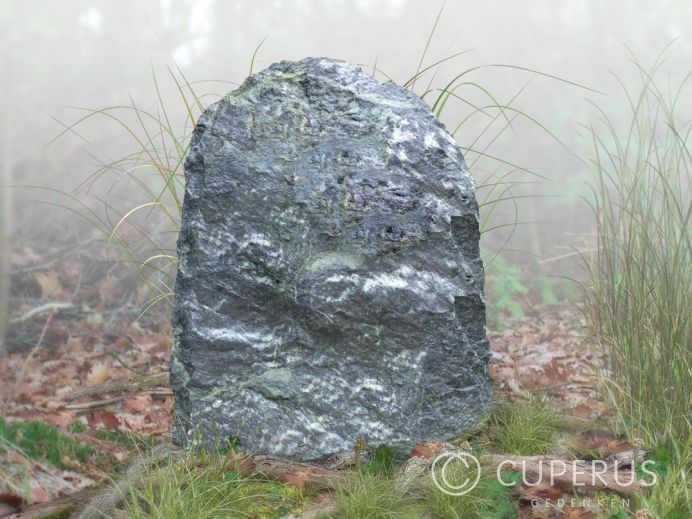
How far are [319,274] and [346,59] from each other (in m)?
9.31

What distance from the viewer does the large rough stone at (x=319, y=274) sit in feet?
9.04

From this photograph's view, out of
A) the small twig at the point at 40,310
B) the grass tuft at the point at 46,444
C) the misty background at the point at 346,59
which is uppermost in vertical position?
the misty background at the point at 346,59

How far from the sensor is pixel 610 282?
3191mm

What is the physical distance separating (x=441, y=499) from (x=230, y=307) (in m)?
1.02

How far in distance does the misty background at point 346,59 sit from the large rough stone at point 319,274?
6.41 meters

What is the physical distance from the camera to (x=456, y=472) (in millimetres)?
2545

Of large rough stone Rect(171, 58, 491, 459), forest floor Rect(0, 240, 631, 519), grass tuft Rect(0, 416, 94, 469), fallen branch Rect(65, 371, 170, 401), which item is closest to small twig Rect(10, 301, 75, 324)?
→ forest floor Rect(0, 240, 631, 519)

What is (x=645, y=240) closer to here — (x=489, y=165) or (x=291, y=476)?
(x=291, y=476)

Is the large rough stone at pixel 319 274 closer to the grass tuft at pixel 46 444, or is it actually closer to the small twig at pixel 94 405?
the grass tuft at pixel 46 444

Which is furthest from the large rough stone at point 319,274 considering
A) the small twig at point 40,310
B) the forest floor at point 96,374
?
the small twig at point 40,310

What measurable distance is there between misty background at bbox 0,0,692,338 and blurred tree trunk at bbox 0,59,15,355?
169mm

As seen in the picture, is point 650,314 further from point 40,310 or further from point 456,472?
point 40,310

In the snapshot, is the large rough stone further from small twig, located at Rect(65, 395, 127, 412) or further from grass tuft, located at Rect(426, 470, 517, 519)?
small twig, located at Rect(65, 395, 127, 412)

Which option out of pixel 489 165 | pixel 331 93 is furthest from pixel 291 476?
pixel 489 165
